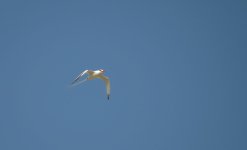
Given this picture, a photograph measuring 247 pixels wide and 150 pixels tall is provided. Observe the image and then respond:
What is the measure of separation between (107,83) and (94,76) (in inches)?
57.1

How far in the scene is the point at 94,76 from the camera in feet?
71.2

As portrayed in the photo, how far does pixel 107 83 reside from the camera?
75.6 feet
